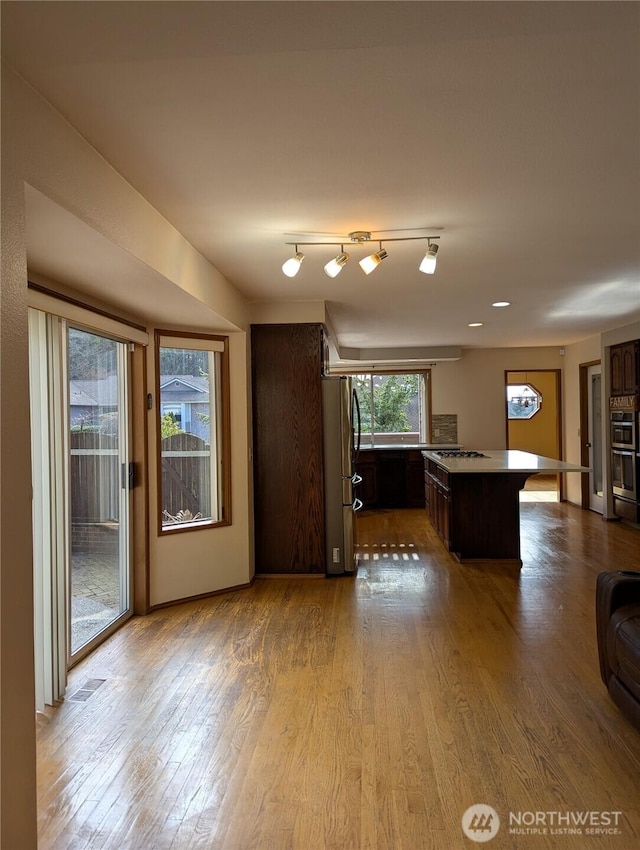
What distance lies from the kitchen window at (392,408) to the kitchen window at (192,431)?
5075 mm

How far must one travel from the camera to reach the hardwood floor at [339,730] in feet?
6.36

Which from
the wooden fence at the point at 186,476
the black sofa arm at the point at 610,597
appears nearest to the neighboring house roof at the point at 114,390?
the wooden fence at the point at 186,476

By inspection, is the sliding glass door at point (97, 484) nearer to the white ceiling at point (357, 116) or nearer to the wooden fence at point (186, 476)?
the wooden fence at point (186, 476)

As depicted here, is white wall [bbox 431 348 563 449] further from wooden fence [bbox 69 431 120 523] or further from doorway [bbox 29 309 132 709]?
wooden fence [bbox 69 431 120 523]

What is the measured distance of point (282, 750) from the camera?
2369mm

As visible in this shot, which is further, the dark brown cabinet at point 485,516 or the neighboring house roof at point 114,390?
the dark brown cabinet at point 485,516

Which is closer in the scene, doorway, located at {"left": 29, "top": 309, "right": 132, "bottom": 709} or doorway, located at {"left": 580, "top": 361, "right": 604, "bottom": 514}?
doorway, located at {"left": 29, "top": 309, "right": 132, "bottom": 709}

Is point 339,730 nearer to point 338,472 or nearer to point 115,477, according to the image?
point 115,477

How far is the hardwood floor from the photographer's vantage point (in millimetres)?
1938

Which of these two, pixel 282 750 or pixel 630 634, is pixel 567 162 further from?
pixel 282 750

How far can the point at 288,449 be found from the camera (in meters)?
4.98

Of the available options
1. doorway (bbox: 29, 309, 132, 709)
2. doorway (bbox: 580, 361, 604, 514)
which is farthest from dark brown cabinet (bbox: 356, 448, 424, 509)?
doorway (bbox: 29, 309, 132, 709)

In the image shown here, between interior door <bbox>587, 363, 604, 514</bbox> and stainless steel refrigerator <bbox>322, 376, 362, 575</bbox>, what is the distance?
4355 mm

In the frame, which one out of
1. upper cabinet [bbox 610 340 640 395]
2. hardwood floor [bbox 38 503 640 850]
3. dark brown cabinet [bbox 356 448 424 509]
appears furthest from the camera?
dark brown cabinet [bbox 356 448 424 509]
